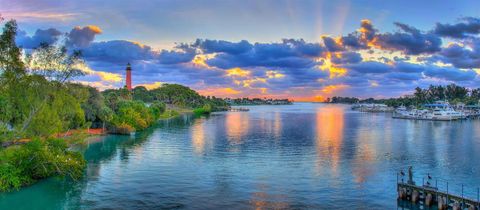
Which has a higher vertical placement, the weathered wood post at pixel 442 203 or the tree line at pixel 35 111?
the tree line at pixel 35 111

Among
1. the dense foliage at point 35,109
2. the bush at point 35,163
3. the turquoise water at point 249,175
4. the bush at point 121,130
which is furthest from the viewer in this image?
the bush at point 121,130

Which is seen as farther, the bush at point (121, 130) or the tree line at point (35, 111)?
the bush at point (121, 130)

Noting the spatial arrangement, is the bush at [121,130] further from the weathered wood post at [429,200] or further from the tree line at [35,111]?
the weathered wood post at [429,200]

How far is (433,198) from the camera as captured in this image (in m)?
44.3

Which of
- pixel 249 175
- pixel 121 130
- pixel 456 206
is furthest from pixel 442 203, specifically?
pixel 121 130

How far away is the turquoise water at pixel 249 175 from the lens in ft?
Result: 153

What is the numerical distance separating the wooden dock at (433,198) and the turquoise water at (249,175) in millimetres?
1741

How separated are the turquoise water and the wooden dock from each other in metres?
1.74

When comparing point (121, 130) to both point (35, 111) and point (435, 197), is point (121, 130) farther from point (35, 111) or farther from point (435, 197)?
point (435, 197)

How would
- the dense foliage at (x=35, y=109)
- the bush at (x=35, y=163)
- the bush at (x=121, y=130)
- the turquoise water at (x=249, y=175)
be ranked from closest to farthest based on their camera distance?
the dense foliage at (x=35, y=109)
the turquoise water at (x=249, y=175)
the bush at (x=35, y=163)
the bush at (x=121, y=130)

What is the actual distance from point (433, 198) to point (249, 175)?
2570 centimetres

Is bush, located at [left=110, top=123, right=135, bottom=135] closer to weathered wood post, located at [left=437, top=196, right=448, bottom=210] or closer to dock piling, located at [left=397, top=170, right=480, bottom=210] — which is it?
dock piling, located at [left=397, top=170, right=480, bottom=210]

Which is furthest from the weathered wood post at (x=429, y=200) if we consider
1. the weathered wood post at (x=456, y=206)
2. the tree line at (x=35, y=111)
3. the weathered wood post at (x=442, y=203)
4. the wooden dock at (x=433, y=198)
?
the tree line at (x=35, y=111)

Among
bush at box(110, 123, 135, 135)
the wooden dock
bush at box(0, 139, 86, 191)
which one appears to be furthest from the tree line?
bush at box(110, 123, 135, 135)
